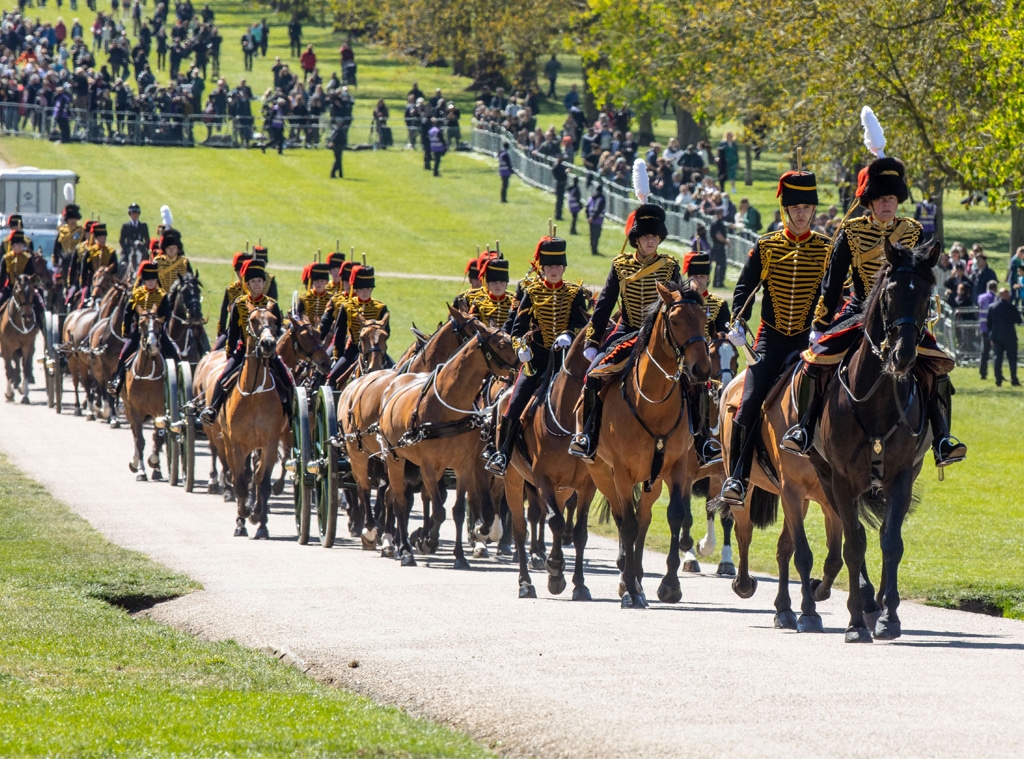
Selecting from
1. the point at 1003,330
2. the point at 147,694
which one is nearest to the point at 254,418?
the point at 147,694

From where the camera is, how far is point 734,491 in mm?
12859

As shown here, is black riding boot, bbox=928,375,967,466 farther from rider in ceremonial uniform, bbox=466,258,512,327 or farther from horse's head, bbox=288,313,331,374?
horse's head, bbox=288,313,331,374

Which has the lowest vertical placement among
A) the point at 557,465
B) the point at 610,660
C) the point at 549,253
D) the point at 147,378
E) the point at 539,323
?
the point at 147,378

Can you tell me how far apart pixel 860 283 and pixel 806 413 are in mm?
920

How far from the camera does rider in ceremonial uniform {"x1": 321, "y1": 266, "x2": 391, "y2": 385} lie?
20.4 m

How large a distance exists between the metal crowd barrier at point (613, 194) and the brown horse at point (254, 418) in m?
16.9

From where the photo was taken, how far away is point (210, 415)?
2041 cm

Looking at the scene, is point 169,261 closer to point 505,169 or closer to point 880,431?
point 880,431

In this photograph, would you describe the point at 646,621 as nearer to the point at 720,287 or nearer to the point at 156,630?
the point at 156,630

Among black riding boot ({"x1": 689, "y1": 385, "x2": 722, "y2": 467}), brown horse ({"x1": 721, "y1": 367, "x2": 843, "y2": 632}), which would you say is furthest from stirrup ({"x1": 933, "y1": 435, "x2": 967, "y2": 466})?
black riding boot ({"x1": 689, "y1": 385, "x2": 722, "y2": 467})

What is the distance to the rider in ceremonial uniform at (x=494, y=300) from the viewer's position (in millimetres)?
17234

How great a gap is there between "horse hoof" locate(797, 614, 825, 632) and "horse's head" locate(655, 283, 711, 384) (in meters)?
1.77

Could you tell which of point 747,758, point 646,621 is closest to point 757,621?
point 646,621

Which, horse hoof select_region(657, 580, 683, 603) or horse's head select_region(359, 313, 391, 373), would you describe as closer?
horse hoof select_region(657, 580, 683, 603)
